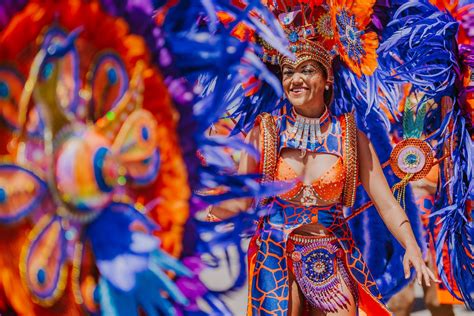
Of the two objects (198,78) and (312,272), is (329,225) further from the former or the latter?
(198,78)

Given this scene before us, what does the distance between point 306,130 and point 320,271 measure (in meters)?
0.53

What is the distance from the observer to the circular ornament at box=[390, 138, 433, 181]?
11.5 ft

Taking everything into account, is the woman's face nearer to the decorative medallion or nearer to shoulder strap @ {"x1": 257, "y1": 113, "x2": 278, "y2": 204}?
shoulder strap @ {"x1": 257, "y1": 113, "x2": 278, "y2": 204}

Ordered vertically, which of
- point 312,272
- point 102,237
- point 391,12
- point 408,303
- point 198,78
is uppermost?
point 391,12

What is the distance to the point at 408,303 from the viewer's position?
4.76 metres

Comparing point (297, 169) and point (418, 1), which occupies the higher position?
point (418, 1)

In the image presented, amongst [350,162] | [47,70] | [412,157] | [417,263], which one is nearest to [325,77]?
[350,162]

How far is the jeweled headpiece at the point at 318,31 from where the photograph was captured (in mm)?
3098

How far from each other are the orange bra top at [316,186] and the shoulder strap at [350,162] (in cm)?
4

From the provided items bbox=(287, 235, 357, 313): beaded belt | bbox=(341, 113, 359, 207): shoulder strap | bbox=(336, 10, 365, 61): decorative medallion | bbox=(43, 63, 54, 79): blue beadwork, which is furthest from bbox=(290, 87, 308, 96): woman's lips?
bbox=(43, 63, 54, 79): blue beadwork

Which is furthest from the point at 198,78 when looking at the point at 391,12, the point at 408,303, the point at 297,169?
the point at 408,303

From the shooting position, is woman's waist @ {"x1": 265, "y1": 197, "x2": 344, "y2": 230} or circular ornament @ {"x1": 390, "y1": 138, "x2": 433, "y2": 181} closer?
woman's waist @ {"x1": 265, "y1": 197, "x2": 344, "y2": 230}

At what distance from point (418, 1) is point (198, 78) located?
2694 millimetres

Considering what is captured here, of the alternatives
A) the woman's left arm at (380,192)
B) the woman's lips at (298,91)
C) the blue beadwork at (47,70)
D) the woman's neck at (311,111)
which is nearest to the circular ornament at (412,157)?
the woman's left arm at (380,192)
